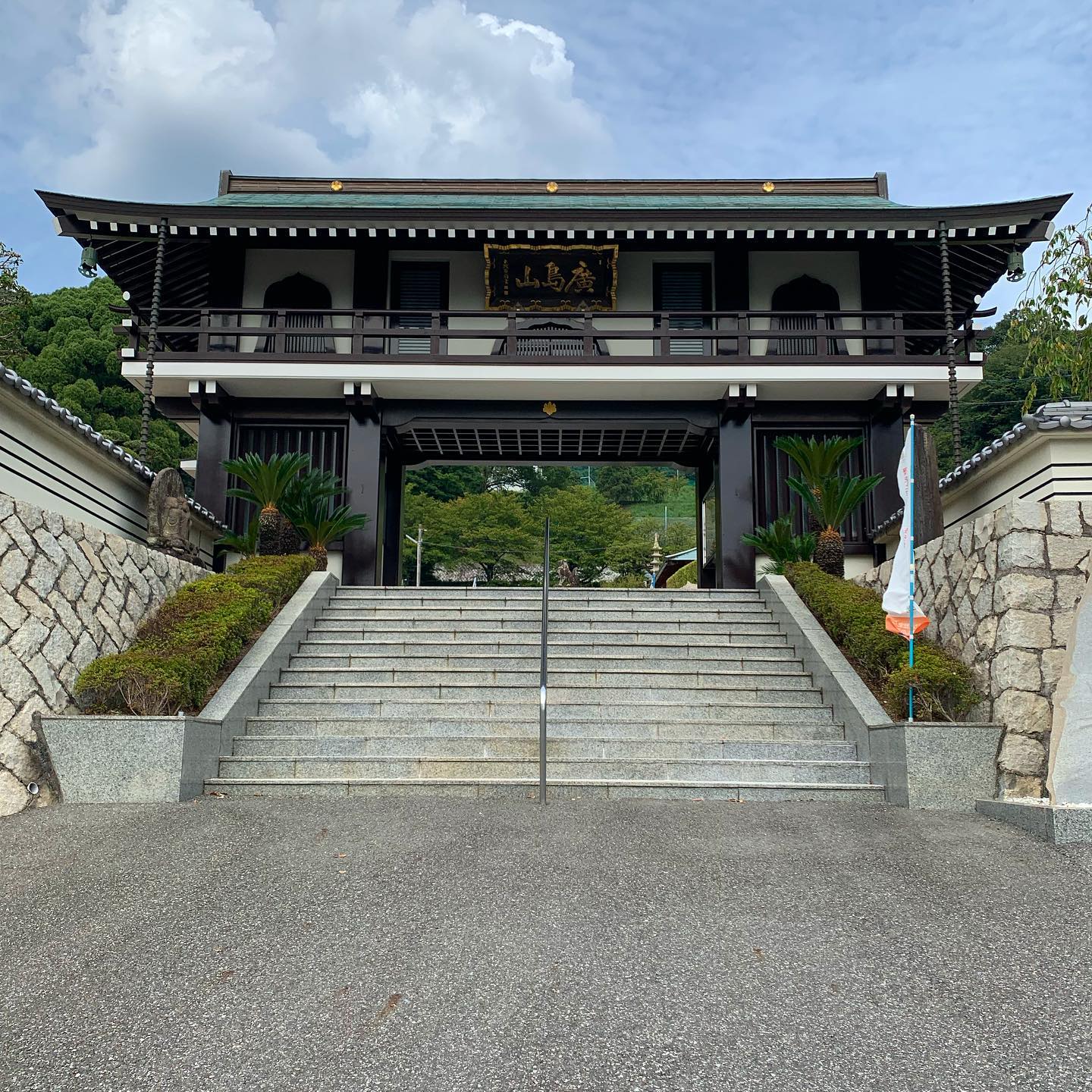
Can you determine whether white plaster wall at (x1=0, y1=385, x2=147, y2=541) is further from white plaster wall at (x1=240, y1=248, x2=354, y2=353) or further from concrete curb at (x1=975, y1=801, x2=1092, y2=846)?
concrete curb at (x1=975, y1=801, x2=1092, y2=846)

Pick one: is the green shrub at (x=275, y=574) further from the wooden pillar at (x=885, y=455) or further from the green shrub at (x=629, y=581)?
the green shrub at (x=629, y=581)

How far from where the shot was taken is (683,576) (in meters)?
35.3

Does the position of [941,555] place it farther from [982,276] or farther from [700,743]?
[982,276]

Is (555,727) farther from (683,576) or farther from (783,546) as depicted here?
(683,576)

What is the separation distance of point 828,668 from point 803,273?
29.6 ft

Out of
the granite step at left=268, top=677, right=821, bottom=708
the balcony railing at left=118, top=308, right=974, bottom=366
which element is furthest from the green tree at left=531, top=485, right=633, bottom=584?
the granite step at left=268, top=677, right=821, bottom=708

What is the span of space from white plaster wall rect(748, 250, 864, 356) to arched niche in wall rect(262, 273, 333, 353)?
706 cm

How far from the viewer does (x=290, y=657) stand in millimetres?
8859

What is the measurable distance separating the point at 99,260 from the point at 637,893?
528 inches

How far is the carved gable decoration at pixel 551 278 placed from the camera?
557 inches

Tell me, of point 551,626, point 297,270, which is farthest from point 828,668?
point 297,270

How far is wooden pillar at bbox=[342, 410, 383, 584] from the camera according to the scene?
13828mm

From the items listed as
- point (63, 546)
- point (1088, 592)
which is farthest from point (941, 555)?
point (63, 546)

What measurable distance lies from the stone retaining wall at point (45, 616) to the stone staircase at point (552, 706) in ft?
4.23
